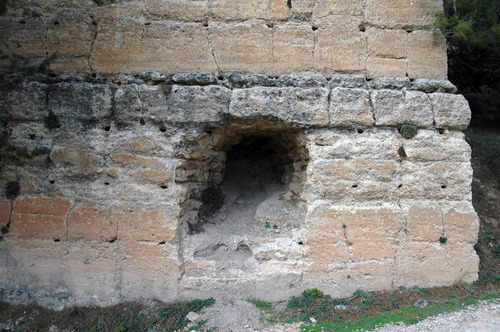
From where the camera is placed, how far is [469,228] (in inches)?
138

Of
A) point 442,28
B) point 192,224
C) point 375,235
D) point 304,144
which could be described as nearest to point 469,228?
point 375,235

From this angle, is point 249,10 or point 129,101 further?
point 249,10

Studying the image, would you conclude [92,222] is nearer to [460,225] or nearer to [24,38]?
[24,38]

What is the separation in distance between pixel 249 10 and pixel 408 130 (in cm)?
222

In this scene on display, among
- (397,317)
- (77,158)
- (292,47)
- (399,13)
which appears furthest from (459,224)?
(77,158)

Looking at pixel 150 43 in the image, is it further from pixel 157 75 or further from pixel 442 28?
pixel 442 28

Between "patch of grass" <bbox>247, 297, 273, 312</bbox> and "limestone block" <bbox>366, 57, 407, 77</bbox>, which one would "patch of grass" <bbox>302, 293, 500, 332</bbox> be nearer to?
"patch of grass" <bbox>247, 297, 273, 312</bbox>

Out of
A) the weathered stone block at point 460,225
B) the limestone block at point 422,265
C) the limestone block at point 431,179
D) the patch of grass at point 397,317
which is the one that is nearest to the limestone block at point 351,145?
the limestone block at point 431,179

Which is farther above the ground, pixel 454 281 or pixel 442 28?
pixel 442 28

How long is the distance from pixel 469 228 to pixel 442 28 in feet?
7.50

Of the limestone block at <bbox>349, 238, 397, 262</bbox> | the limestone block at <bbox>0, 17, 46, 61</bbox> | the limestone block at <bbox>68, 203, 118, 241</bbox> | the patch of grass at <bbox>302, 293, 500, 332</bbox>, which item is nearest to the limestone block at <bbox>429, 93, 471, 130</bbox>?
the limestone block at <bbox>349, 238, 397, 262</bbox>

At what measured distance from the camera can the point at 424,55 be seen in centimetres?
360

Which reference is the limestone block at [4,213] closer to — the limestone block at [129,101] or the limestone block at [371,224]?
the limestone block at [129,101]

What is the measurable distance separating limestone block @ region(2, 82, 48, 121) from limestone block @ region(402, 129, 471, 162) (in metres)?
3.99
